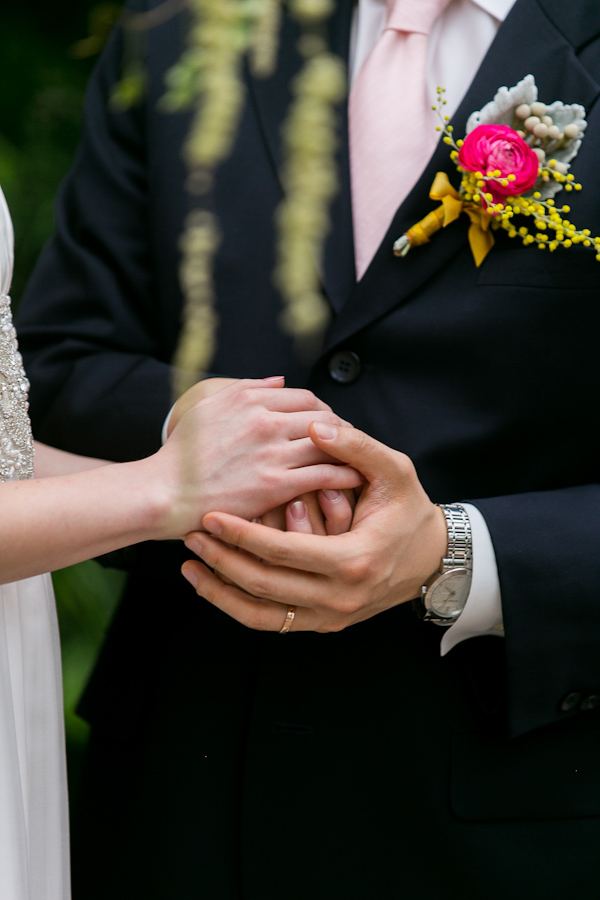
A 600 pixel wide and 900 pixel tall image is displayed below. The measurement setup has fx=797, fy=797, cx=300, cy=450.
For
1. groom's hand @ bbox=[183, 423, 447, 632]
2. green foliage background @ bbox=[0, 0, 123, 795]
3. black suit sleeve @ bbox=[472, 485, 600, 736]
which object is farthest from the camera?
black suit sleeve @ bbox=[472, 485, 600, 736]

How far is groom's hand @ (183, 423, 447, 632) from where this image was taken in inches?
31.9

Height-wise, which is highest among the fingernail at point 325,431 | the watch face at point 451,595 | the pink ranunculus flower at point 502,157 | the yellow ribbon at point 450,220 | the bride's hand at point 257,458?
the pink ranunculus flower at point 502,157

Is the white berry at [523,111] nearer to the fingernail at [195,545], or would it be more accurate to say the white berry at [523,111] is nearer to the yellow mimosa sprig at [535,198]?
the yellow mimosa sprig at [535,198]

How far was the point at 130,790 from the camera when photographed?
1070 mm

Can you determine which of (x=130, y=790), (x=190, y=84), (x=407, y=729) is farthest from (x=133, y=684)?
(x=190, y=84)

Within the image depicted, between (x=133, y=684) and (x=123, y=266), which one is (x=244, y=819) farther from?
(x=123, y=266)

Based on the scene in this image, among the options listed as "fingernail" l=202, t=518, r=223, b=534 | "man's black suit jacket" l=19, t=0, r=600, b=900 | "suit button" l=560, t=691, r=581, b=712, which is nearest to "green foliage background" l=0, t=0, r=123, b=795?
"man's black suit jacket" l=19, t=0, r=600, b=900

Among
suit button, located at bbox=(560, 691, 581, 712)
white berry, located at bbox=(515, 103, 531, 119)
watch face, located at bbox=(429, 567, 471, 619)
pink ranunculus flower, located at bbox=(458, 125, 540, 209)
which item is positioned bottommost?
suit button, located at bbox=(560, 691, 581, 712)

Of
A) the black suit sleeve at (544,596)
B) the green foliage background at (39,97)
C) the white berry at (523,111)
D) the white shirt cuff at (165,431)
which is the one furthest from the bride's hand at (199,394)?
the white berry at (523,111)

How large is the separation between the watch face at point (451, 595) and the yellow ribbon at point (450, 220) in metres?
0.37

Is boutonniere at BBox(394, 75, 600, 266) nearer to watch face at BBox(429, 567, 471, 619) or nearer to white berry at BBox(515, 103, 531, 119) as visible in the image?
white berry at BBox(515, 103, 531, 119)

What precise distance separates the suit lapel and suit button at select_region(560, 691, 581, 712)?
0.50 meters

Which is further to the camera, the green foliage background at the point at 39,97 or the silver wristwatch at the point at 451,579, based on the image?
the silver wristwatch at the point at 451,579

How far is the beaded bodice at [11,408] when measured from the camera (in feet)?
2.78
